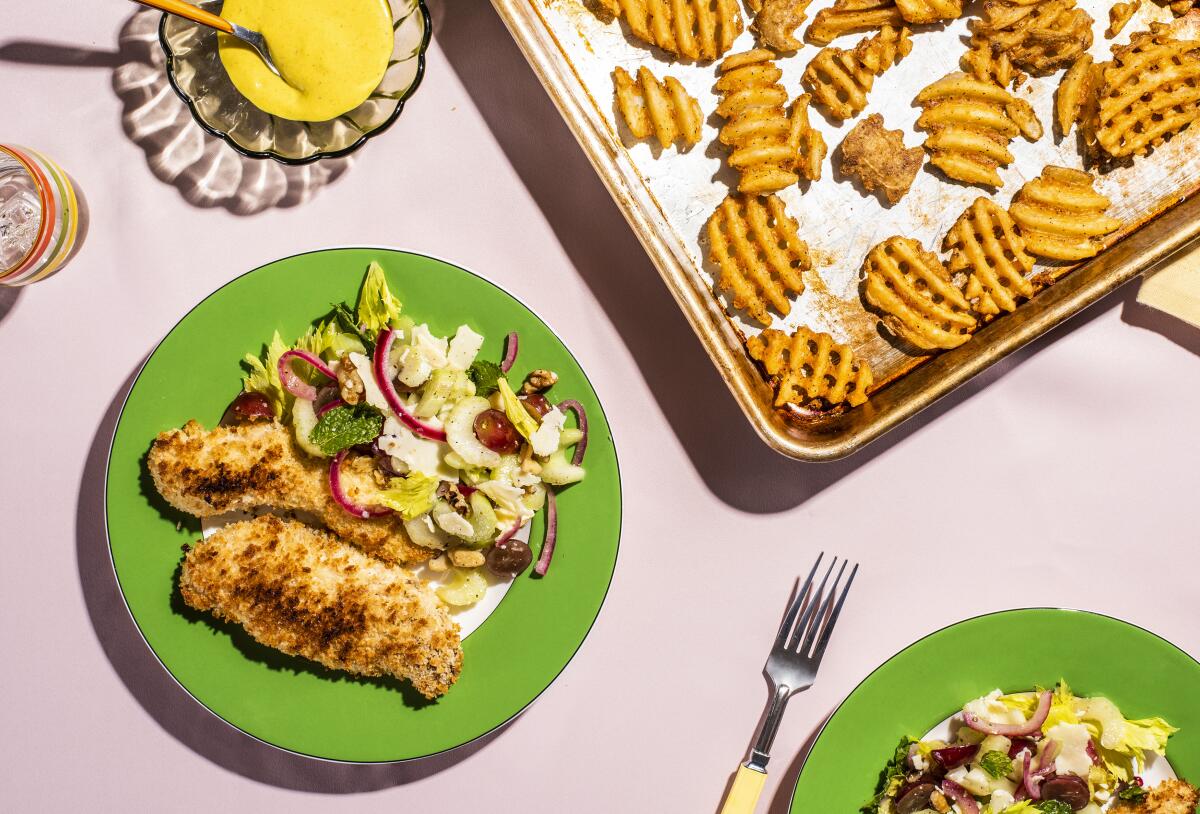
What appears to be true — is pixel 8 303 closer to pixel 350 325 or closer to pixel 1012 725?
pixel 350 325

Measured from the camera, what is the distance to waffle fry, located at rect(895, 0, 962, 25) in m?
2.43

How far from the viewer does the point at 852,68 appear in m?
2.47

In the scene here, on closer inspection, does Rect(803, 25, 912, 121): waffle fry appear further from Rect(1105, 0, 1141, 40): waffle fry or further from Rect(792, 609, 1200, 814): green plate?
Rect(792, 609, 1200, 814): green plate

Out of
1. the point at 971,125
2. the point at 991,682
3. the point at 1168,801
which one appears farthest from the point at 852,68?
the point at 1168,801

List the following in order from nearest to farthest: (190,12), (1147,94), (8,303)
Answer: (190,12), (1147,94), (8,303)

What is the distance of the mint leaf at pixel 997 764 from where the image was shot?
2391mm

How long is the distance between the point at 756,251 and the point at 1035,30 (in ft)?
3.35

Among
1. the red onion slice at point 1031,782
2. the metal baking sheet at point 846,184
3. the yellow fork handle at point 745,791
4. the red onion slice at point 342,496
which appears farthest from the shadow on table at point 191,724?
the metal baking sheet at point 846,184

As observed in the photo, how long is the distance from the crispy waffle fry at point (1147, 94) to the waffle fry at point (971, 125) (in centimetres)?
19

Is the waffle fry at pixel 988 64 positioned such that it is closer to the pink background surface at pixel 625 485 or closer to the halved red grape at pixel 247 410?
the pink background surface at pixel 625 485

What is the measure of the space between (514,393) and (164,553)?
1094 mm

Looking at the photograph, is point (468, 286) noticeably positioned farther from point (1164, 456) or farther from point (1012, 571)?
point (1164, 456)

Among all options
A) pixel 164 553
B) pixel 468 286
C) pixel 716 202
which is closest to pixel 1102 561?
pixel 716 202

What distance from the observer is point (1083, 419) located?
270 cm
